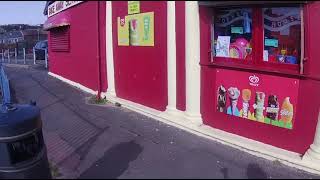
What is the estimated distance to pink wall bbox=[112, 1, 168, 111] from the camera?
27.0ft

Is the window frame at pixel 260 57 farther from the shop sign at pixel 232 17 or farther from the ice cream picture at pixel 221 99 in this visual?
the ice cream picture at pixel 221 99

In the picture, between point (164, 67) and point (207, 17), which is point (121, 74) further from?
point (207, 17)

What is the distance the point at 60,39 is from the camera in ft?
53.4

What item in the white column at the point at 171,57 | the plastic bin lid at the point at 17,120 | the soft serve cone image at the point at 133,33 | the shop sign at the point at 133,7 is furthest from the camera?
the soft serve cone image at the point at 133,33

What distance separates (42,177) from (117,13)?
4.60 metres

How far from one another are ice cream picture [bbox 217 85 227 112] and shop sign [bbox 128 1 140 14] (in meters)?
1.85

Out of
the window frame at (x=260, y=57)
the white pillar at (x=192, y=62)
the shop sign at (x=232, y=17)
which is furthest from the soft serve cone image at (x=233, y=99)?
the shop sign at (x=232, y=17)

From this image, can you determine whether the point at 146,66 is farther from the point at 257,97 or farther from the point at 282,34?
the point at 282,34

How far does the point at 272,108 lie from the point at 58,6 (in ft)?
38.6

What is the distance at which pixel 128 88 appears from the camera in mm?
9602

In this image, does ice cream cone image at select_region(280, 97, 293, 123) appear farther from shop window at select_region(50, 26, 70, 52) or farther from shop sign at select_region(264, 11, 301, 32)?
shop window at select_region(50, 26, 70, 52)

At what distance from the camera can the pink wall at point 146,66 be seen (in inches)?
324

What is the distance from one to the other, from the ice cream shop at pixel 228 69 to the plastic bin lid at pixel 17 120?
263 centimetres

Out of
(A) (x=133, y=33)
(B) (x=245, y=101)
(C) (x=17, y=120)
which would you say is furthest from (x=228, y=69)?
(C) (x=17, y=120)
